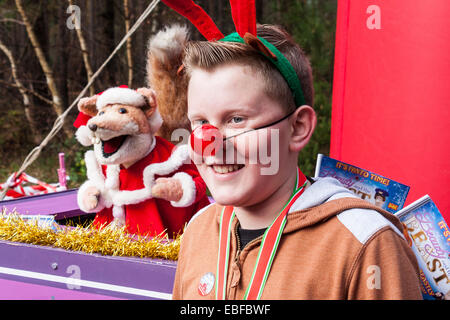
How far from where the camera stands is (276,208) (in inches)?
43.3

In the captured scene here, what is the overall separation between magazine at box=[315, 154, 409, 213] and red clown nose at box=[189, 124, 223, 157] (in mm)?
536

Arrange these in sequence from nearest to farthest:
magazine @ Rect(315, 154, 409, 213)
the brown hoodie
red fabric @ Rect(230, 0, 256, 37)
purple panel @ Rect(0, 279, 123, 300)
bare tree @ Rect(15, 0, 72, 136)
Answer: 1. the brown hoodie
2. red fabric @ Rect(230, 0, 256, 37)
3. magazine @ Rect(315, 154, 409, 213)
4. purple panel @ Rect(0, 279, 123, 300)
5. bare tree @ Rect(15, 0, 72, 136)

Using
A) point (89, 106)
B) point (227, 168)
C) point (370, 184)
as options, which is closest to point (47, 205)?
point (89, 106)

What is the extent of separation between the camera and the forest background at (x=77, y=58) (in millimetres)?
6539

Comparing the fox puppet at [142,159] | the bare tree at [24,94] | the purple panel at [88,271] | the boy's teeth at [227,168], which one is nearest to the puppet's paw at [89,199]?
the fox puppet at [142,159]

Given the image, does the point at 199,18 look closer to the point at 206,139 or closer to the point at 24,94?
the point at 206,139

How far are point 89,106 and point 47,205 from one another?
654 mm

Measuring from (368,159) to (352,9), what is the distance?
23.7 inches

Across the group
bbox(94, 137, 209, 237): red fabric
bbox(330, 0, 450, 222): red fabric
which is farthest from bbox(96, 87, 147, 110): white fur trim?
bbox(330, 0, 450, 222): red fabric

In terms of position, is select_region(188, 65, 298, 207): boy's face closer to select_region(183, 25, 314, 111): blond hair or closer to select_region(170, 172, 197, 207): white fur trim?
select_region(183, 25, 314, 111): blond hair

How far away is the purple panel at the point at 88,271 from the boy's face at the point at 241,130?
68 centimetres

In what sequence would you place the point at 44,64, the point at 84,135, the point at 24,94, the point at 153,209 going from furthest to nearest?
1. the point at 24,94
2. the point at 44,64
3. the point at 84,135
4. the point at 153,209

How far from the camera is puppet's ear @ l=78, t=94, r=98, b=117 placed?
2467 mm

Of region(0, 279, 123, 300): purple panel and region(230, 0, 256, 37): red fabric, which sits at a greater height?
region(230, 0, 256, 37): red fabric
